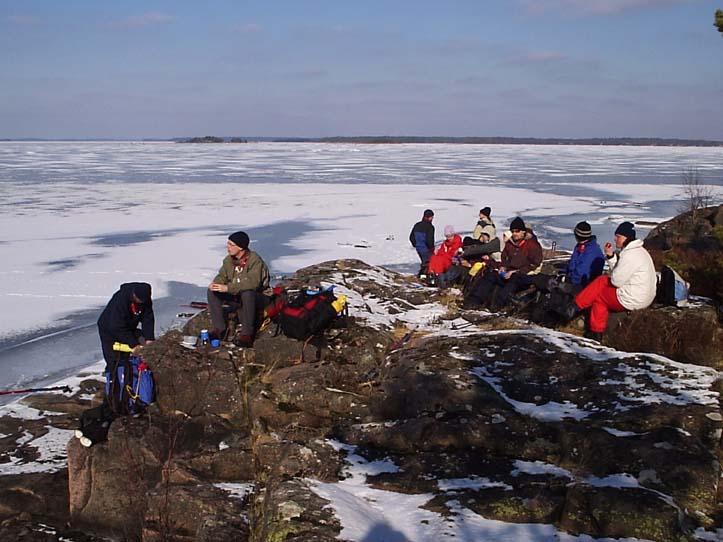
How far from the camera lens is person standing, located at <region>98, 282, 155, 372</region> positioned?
5.56 m

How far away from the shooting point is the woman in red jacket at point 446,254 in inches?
363

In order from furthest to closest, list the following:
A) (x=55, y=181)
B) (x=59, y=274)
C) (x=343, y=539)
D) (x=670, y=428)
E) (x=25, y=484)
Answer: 1. (x=55, y=181)
2. (x=59, y=274)
3. (x=25, y=484)
4. (x=670, y=428)
5. (x=343, y=539)

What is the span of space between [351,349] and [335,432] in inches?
58.3

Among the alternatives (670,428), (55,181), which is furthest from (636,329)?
(55,181)

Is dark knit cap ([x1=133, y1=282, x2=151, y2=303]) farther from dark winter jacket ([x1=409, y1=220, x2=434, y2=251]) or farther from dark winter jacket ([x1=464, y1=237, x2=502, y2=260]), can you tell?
dark winter jacket ([x1=409, y1=220, x2=434, y2=251])

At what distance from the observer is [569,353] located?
5.58m

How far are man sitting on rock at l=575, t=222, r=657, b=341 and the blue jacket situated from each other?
84cm

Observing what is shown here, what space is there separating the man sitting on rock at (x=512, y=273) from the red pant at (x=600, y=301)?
1.21m

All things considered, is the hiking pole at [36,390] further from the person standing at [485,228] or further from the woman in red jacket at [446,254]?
the person standing at [485,228]

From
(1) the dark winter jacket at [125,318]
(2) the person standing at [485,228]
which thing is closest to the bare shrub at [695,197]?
(2) the person standing at [485,228]

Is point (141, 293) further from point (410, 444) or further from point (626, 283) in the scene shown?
point (626, 283)

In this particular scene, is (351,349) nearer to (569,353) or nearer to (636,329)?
(569,353)

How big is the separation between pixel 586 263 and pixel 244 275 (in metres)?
3.89

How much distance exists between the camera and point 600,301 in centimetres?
641
